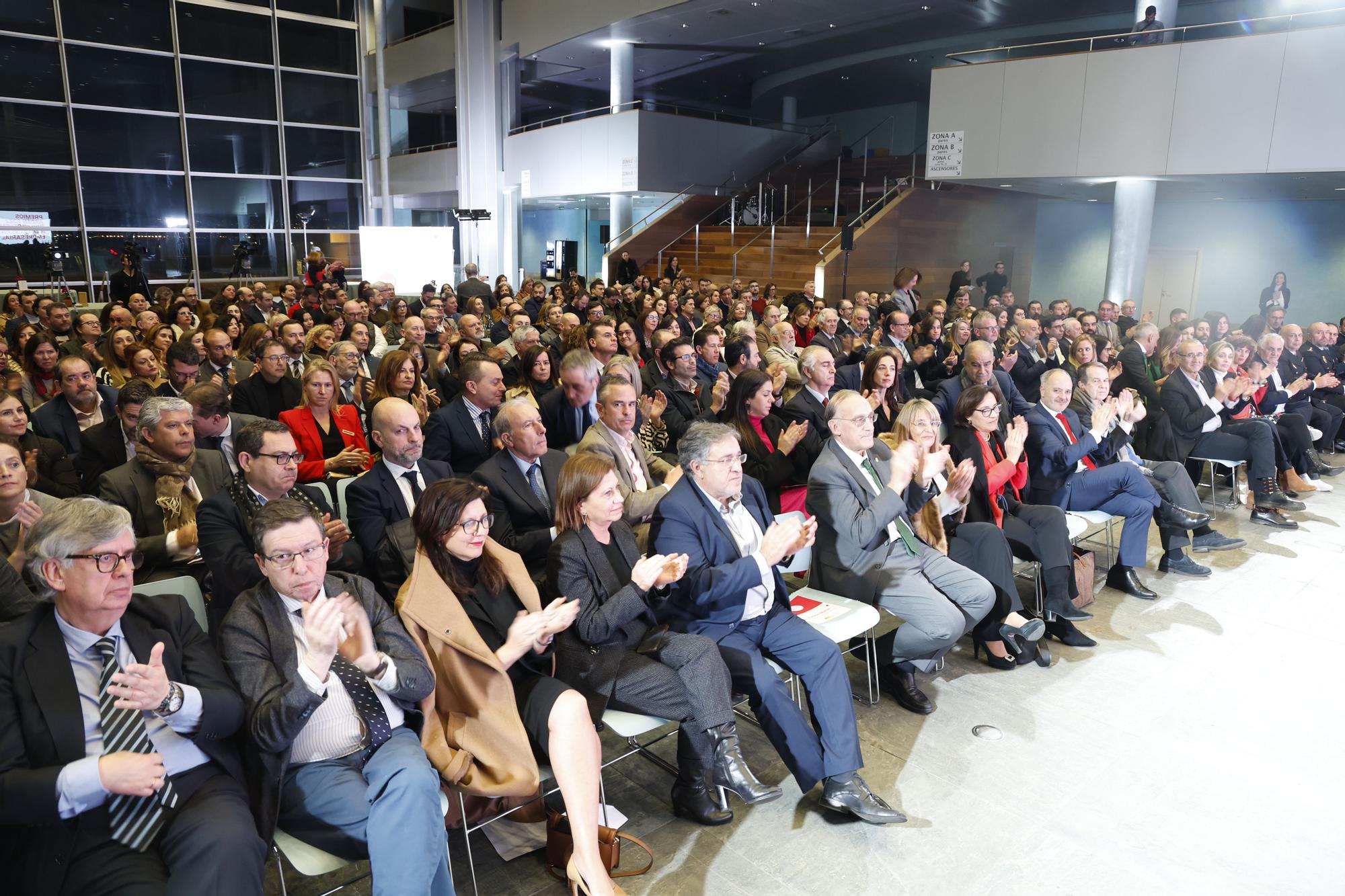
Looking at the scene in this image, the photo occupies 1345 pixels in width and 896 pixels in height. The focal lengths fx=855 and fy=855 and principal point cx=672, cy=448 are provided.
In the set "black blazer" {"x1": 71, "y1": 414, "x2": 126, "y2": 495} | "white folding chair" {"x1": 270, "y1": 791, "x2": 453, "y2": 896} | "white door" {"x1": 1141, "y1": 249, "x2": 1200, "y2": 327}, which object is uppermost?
"white door" {"x1": 1141, "y1": 249, "x2": 1200, "y2": 327}

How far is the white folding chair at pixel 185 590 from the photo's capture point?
2615 mm

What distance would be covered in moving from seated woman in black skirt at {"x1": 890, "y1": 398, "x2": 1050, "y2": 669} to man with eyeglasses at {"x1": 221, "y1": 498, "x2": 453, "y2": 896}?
7.93 ft

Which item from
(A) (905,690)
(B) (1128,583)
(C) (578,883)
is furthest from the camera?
(B) (1128,583)

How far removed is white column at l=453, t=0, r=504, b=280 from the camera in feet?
59.6

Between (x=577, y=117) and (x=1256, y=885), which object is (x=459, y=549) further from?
(x=577, y=117)

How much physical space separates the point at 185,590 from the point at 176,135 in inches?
703

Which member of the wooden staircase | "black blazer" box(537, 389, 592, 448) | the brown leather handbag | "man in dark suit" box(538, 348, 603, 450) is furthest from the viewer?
the wooden staircase

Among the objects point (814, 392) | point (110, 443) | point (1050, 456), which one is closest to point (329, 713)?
point (110, 443)

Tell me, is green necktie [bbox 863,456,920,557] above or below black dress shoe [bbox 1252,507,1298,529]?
above

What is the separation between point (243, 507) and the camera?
2949mm

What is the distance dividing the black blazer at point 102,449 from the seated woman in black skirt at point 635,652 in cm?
259

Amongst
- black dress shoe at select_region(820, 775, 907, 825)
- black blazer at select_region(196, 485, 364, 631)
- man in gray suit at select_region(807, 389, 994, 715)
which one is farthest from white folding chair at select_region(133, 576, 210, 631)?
man in gray suit at select_region(807, 389, 994, 715)

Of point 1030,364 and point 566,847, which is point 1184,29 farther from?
point 566,847

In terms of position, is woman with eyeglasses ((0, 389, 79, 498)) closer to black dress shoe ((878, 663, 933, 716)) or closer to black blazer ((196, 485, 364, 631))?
black blazer ((196, 485, 364, 631))
